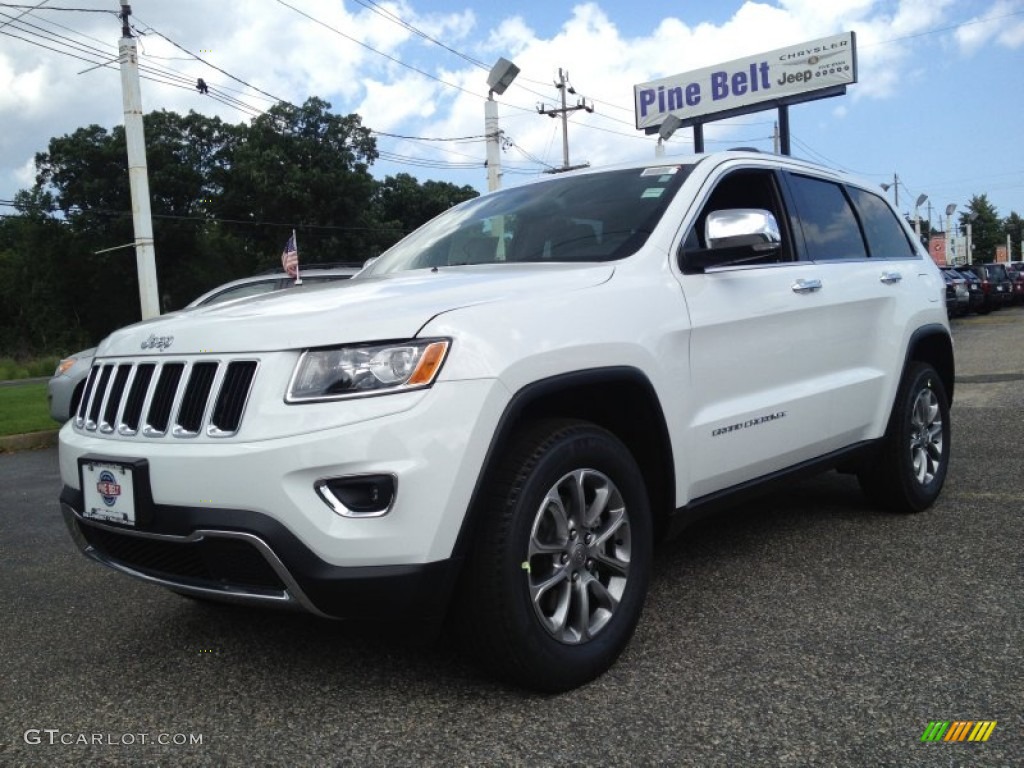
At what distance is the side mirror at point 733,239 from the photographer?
3217 mm

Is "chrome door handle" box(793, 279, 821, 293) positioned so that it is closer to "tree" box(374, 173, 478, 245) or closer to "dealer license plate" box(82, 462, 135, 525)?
"dealer license plate" box(82, 462, 135, 525)

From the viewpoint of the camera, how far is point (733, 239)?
3.21 meters

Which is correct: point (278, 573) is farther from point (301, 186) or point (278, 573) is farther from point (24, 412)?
point (301, 186)

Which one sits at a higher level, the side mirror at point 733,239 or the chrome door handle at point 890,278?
the side mirror at point 733,239

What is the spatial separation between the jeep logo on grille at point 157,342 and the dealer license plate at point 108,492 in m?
0.38

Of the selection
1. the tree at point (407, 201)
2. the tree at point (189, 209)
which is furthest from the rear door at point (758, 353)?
the tree at point (407, 201)

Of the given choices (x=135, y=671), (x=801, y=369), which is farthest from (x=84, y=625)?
(x=801, y=369)

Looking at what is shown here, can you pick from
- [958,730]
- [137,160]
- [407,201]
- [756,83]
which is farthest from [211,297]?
[407,201]

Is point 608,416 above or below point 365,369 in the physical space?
below

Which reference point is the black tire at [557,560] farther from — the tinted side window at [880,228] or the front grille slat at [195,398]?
the tinted side window at [880,228]

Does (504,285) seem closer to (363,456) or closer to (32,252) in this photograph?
(363,456)

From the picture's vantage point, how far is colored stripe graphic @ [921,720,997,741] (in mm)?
2387

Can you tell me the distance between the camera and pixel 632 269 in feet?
10.3

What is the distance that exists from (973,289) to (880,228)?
92.3 feet
